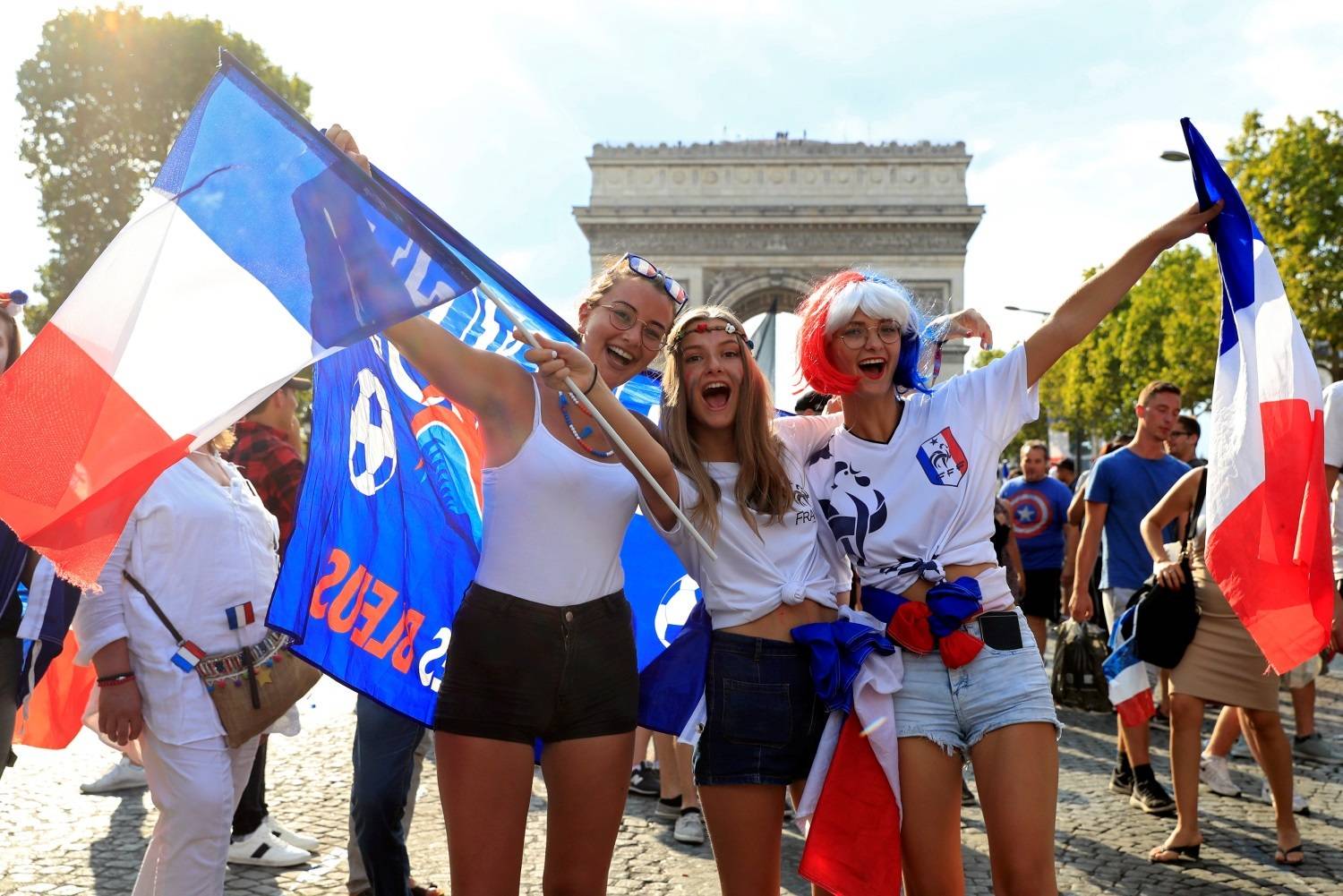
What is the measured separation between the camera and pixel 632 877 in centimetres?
456

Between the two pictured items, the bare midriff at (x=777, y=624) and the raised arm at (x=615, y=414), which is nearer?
the raised arm at (x=615, y=414)

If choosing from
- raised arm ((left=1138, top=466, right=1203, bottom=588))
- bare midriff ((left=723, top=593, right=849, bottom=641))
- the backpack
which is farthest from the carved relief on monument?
bare midriff ((left=723, top=593, right=849, bottom=641))

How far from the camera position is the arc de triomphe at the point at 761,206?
44.8 meters

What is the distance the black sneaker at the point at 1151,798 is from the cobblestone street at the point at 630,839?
70 mm

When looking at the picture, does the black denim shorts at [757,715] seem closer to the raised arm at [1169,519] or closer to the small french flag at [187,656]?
the small french flag at [187,656]

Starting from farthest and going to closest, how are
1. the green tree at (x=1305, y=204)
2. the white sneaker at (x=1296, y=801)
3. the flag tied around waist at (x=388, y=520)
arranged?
1. the green tree at (x=1305, y=204)
2. the white sneaker at (x=1296, y=801)
3. the flag tied around waist at (x=388, y=520)

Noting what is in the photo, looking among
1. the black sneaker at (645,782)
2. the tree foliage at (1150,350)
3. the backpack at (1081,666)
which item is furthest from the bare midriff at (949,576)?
the tree foliage at (1150,350)

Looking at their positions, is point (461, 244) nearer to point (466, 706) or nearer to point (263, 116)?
point (263, 116)

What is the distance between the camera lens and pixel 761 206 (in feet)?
148

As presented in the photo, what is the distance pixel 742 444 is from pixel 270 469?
2.83m

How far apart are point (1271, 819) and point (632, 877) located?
2956mm

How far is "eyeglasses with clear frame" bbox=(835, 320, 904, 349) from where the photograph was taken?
316 centimetres

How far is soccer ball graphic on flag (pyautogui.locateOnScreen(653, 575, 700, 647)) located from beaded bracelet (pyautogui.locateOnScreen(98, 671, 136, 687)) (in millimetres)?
1439

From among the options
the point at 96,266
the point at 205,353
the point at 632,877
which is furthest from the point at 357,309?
the point at 632,877
